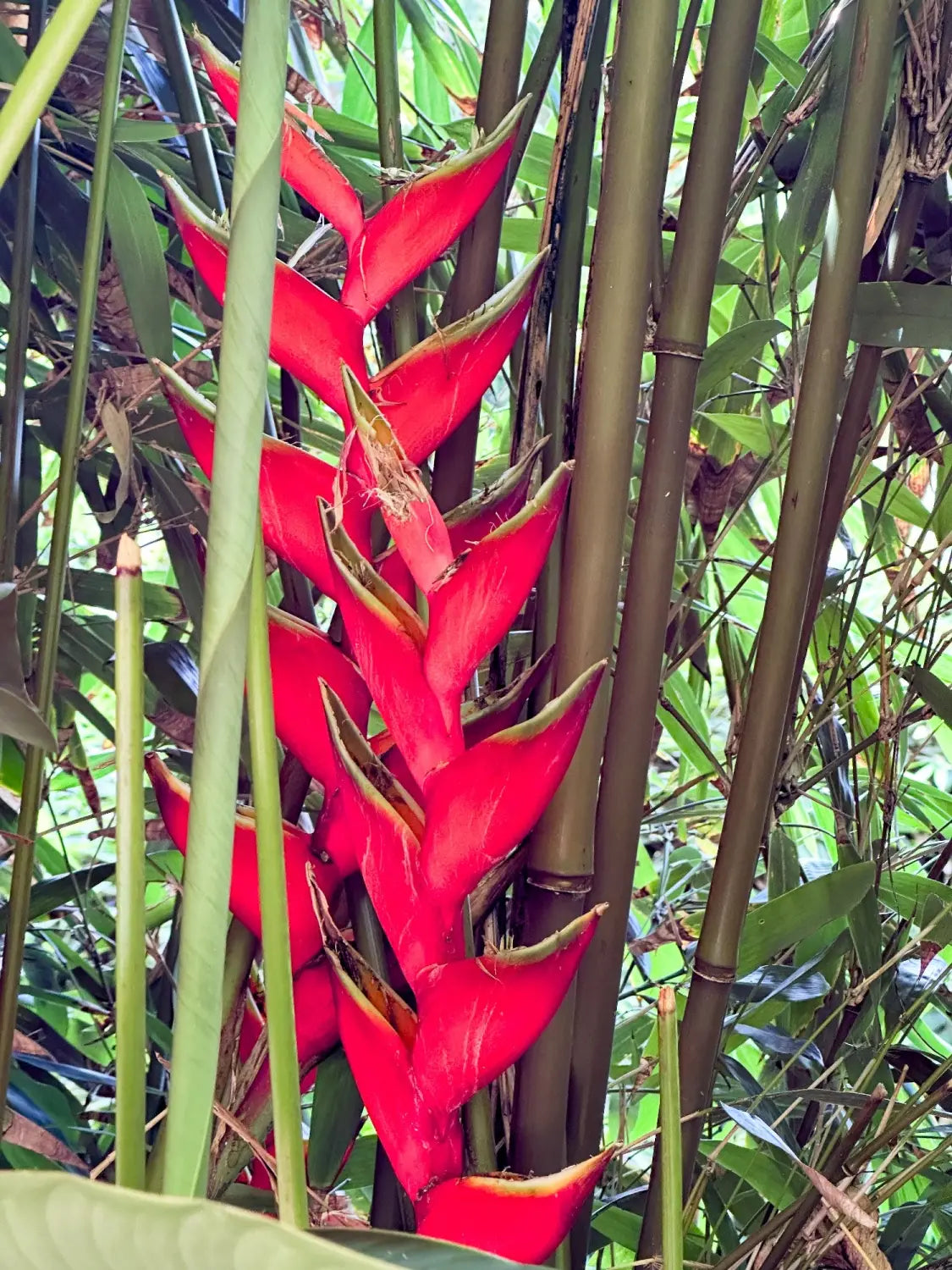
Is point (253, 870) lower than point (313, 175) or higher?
lower

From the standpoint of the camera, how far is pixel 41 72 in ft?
0.45

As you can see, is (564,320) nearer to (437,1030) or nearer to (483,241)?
(483,241)

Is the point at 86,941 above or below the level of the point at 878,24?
below

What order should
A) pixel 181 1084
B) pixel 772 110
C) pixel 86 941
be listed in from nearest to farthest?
pixel 181 1084 < pixel 772 110 < pixel 86 941

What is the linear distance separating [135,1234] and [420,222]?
24 centimetres

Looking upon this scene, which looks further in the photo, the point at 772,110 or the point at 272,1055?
the point at 772,110

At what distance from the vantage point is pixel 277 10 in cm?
15

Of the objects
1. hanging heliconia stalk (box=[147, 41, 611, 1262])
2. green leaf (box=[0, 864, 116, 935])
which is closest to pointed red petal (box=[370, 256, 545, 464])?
hanging heliconia stalk (box=[147, 41, 611, 1262])

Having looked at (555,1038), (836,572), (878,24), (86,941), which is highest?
(878,24)

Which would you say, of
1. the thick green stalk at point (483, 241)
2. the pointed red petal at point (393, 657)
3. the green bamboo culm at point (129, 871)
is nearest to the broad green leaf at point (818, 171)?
the thick green stalk at point (483, 241)

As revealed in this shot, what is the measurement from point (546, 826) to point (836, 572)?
0.32 meters

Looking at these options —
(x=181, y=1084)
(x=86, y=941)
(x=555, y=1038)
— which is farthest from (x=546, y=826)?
(x=86, y=941)

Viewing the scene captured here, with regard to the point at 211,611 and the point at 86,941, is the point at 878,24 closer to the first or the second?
the point at 211,611

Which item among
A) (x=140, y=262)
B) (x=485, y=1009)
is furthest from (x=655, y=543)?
(x=140, y=262)
